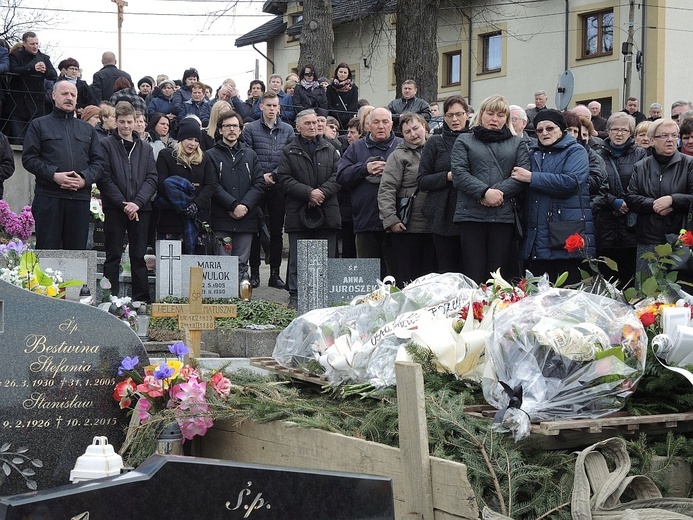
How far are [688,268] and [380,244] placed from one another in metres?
3.30

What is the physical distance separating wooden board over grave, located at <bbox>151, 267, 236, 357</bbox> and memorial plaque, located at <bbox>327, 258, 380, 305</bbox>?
112 cm

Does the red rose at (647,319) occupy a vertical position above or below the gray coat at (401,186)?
below

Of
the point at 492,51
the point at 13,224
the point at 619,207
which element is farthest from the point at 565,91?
the point at 492,51

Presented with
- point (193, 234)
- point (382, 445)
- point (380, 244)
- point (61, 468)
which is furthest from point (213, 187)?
point (382, 445)

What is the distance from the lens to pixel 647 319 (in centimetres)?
464

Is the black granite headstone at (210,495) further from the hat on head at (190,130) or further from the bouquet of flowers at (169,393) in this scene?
the hat on head at (190,130)

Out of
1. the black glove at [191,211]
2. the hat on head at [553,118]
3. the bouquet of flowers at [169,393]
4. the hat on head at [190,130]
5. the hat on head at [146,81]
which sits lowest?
the bouquet of flowers at [169,393]

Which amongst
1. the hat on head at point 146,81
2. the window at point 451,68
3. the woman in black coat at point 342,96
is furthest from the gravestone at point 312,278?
the window at point 451,68

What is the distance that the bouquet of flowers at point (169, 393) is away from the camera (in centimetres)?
468

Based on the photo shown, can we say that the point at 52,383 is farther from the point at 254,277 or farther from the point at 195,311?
the point at 254,277

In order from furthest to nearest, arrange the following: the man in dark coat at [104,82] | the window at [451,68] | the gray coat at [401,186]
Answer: the window at [451,68], the man in dark coat at [104,82], the gray coat at [401,186]

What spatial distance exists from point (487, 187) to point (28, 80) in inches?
400

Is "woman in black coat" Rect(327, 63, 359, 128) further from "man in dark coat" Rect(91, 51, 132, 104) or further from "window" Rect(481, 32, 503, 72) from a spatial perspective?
"window" Rect(481, 32, 503, 72)

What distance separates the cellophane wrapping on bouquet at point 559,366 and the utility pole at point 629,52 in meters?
26.1
